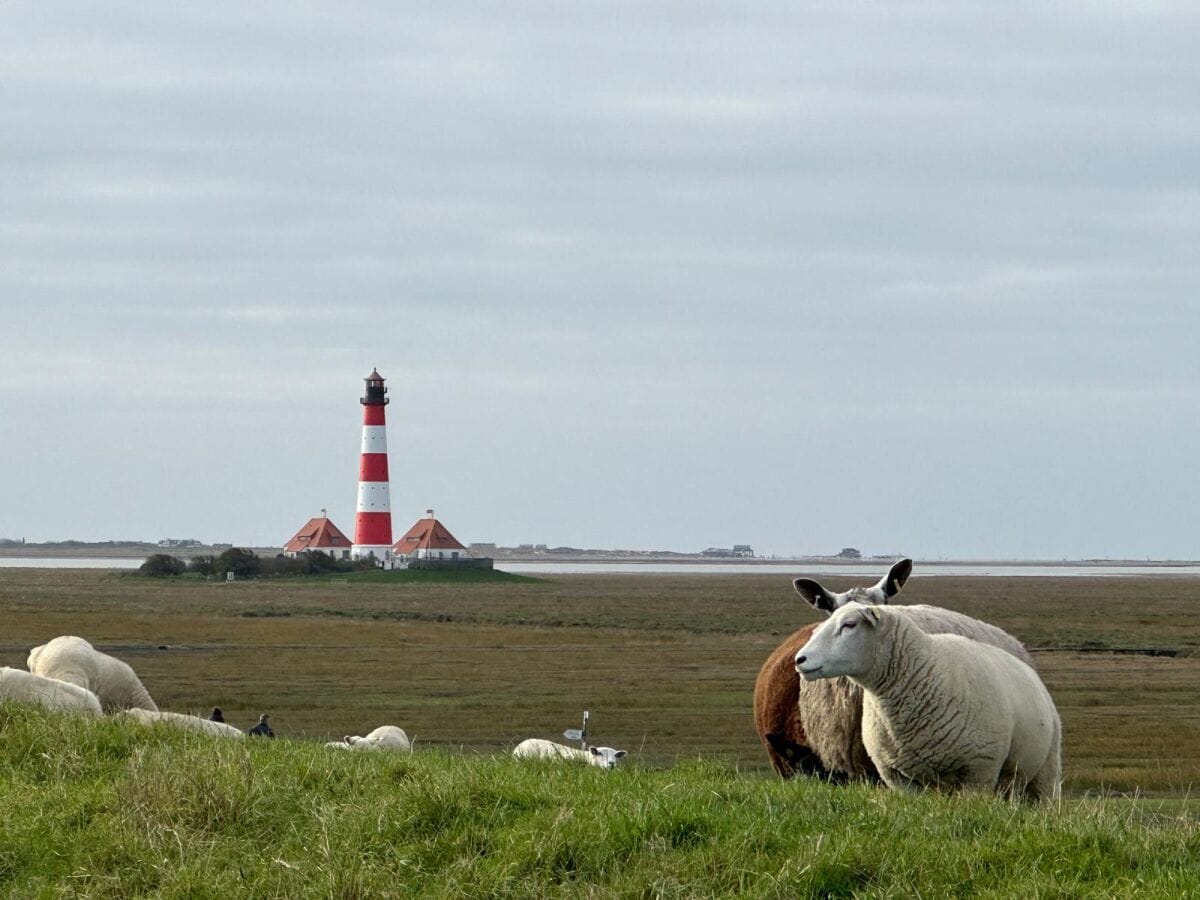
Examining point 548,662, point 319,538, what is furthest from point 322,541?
point 548,662

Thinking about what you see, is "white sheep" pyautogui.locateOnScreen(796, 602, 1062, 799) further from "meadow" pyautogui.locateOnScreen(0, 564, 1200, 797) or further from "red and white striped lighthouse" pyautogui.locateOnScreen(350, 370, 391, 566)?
"red and white striped lighthouse" pyautogui.locateOnScreen(350, 370, 391, 566)

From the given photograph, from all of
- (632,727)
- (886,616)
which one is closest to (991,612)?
(632,727)

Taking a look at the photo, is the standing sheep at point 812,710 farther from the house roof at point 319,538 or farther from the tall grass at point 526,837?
the house roof at point 319,538

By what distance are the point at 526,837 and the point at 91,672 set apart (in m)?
10.4

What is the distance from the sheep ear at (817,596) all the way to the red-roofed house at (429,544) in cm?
9623

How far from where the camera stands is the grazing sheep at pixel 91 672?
1650cm

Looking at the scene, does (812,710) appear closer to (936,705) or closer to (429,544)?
(936,705)

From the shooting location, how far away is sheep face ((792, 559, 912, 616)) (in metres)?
12.0

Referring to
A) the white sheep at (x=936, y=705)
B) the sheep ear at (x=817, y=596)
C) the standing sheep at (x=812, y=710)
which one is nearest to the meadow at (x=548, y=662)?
the standing sheep at (x=812, y=710)

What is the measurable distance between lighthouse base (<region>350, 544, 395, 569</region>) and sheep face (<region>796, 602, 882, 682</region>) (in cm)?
9326

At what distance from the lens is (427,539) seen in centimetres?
11112

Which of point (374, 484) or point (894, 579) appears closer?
point (894, 579)

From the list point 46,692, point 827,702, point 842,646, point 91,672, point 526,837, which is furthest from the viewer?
point 91,672

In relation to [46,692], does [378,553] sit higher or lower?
higher
